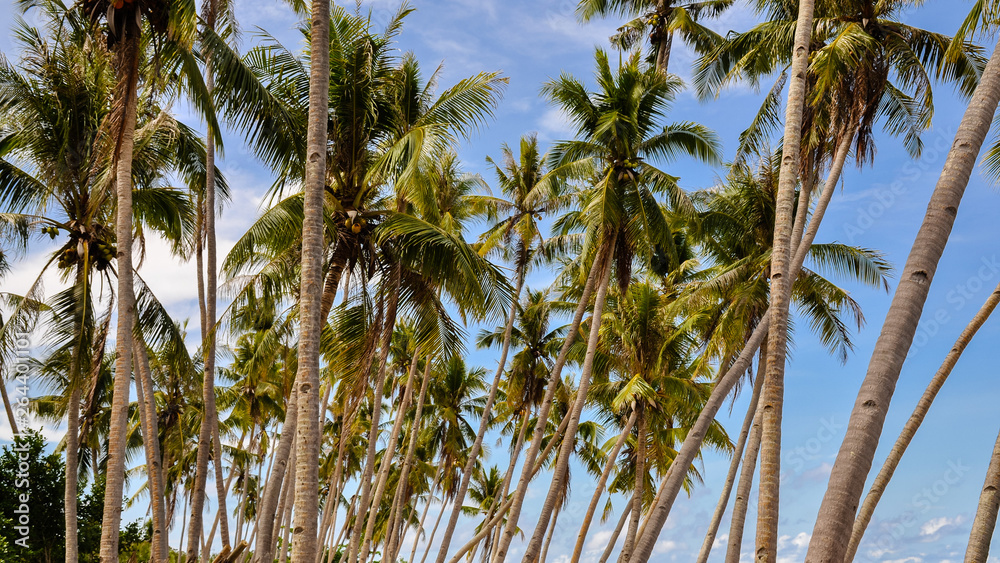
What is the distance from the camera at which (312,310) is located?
813 centimetres

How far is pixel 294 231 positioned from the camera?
12.6 meters

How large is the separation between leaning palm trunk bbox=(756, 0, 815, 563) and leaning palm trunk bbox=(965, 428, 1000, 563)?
9.81 feet

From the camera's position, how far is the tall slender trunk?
998 cm

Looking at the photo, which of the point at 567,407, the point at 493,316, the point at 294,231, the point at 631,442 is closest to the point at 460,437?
the point at 567,407

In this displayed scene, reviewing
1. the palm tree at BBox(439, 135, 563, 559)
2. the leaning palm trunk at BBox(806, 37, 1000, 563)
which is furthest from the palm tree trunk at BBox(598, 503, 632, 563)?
the leaning palm trunk at BBox(806, 37, 1000, 563)

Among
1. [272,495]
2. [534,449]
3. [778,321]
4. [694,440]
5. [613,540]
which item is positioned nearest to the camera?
[778,321]

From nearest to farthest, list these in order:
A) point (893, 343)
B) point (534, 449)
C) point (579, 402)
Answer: point (893, 343), point (579, 402), point (534, 449)

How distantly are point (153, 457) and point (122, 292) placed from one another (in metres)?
5.00

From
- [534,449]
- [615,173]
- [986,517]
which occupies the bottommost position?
[986,517]

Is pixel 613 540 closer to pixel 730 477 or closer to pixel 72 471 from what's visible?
pixel 730 477

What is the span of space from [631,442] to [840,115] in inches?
616

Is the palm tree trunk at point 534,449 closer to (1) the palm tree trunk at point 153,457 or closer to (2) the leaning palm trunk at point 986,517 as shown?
(1) the palm tree trunk at point 153,457

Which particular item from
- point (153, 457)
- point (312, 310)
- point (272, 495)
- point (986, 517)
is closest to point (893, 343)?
point (312, 310)

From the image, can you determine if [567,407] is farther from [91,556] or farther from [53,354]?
[53,354]
